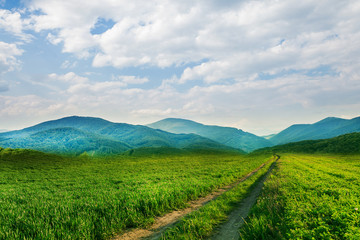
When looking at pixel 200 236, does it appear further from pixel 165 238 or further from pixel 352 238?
pixel 352 238

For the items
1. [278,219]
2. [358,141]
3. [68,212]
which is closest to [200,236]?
[278,219]

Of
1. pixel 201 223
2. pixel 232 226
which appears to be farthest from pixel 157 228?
pixel 232 226

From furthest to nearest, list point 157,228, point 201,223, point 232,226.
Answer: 1. point 157,228
2. point 232,226
3. point 201,223

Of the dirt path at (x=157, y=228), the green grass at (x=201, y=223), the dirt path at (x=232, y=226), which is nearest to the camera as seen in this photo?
the green grass at (x=201, y=223)

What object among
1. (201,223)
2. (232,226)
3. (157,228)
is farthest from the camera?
(157,228)

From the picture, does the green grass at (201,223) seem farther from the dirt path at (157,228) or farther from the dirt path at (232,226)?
the dirt path at (157,228)

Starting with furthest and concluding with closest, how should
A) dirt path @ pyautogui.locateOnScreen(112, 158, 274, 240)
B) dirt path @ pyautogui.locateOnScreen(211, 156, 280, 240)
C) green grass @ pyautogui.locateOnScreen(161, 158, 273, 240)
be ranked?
dirt path @ pyautogui.locateOnScreen(112, 158, 274, 240) < dirt path @ pyautogui.locateOnScreen(211, 156, 280, 240) < green grass @ pyautogui.locateOnScreen(161, 158, 273, 240)

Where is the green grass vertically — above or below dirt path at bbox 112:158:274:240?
above

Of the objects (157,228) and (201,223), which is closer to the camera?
(201,223)

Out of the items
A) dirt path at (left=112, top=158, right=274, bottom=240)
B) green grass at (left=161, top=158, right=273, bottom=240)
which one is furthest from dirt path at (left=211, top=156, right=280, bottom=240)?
dirt path at (left=112, top=158, right=274, bottom=240)

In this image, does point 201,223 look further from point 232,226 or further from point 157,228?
point 157,228

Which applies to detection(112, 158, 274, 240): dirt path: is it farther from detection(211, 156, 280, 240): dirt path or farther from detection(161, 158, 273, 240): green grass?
detection(211, 156, 280, 240): dirt path

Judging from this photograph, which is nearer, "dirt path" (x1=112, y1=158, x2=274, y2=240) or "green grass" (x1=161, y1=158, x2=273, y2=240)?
"green grass" (x1=161, y1=158, x2=273, y2=240)

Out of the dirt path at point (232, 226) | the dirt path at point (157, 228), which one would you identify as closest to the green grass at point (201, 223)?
the dirt path at point (232, 226)
